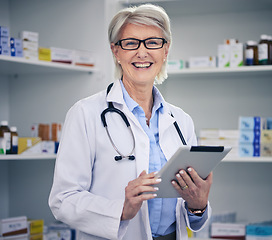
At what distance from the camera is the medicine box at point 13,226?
2.62 metres

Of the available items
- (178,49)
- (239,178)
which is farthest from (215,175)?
(178,49)

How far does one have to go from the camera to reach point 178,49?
333 centimetres

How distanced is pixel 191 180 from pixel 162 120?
1.18ft

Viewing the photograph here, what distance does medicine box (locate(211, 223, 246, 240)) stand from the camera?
2850 millimetres

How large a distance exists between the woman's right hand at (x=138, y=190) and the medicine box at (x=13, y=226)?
1462 mm

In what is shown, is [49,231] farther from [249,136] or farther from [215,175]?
[249,136]

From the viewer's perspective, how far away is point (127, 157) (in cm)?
160

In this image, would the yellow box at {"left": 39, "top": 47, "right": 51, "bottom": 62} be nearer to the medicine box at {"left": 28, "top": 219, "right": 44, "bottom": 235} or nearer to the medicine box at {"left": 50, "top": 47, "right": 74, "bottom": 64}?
the medicine box at {"left": 50, "top": 47, "right": 74, "bottom": 64}

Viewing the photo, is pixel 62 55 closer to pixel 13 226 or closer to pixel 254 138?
pixel 13 226

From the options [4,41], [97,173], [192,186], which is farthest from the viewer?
[4,41]

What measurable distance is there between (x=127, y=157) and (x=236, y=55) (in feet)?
5.18

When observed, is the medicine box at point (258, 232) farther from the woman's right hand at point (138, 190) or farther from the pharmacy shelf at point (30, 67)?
the woman's right hand at point (138, 190)

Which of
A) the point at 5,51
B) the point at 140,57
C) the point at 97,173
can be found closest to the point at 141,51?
the point at 140,57

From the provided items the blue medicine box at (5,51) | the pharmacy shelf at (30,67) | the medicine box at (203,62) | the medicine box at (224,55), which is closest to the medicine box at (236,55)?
the medicine box at (224,55)
